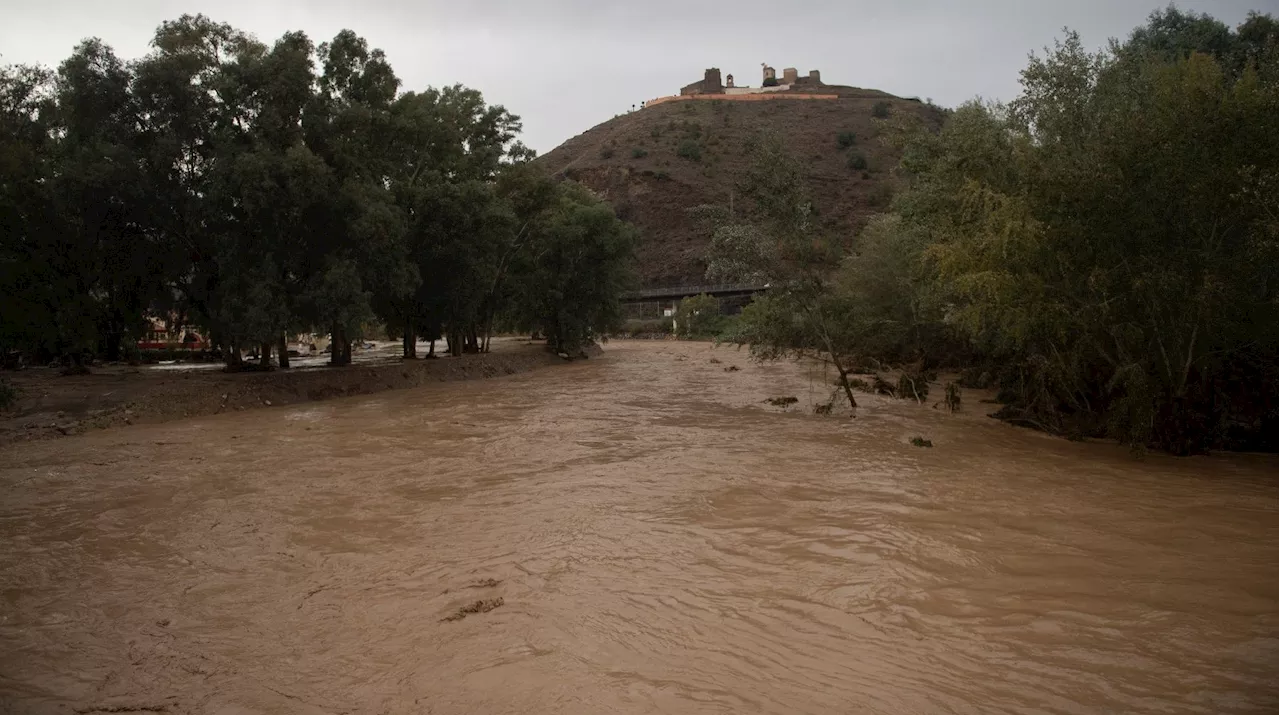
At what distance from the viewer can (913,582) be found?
8180 mm

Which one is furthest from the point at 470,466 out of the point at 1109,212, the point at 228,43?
the point at 228,43

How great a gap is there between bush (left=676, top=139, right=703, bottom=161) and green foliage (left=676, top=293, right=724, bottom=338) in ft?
152

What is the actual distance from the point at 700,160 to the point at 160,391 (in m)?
107

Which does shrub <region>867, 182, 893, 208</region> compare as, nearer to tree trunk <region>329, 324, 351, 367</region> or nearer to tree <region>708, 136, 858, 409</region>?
tree trunk <region>329, 324, 351, 367</region>

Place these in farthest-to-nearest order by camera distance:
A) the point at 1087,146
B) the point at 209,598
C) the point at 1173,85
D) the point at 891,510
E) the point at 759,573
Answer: the point at 1087,146 → the point at 1173,85 → the point at 891,510 → the point at 759,573 → the point at 209,598

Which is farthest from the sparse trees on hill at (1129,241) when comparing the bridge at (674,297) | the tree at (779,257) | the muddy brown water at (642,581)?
the bridge at (674,297)

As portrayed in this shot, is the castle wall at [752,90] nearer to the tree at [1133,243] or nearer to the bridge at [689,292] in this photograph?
the bridge at [689,292]

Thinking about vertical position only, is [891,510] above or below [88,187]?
below

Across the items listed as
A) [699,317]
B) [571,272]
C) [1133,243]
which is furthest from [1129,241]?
[699,317]

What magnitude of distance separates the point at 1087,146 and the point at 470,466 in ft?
46.4

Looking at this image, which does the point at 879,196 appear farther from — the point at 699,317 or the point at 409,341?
the point at 409,341

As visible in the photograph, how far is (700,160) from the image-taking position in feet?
401

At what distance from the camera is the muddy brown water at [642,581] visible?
19.2ft

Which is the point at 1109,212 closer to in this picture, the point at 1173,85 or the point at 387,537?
Answer: the point at 1173,85
